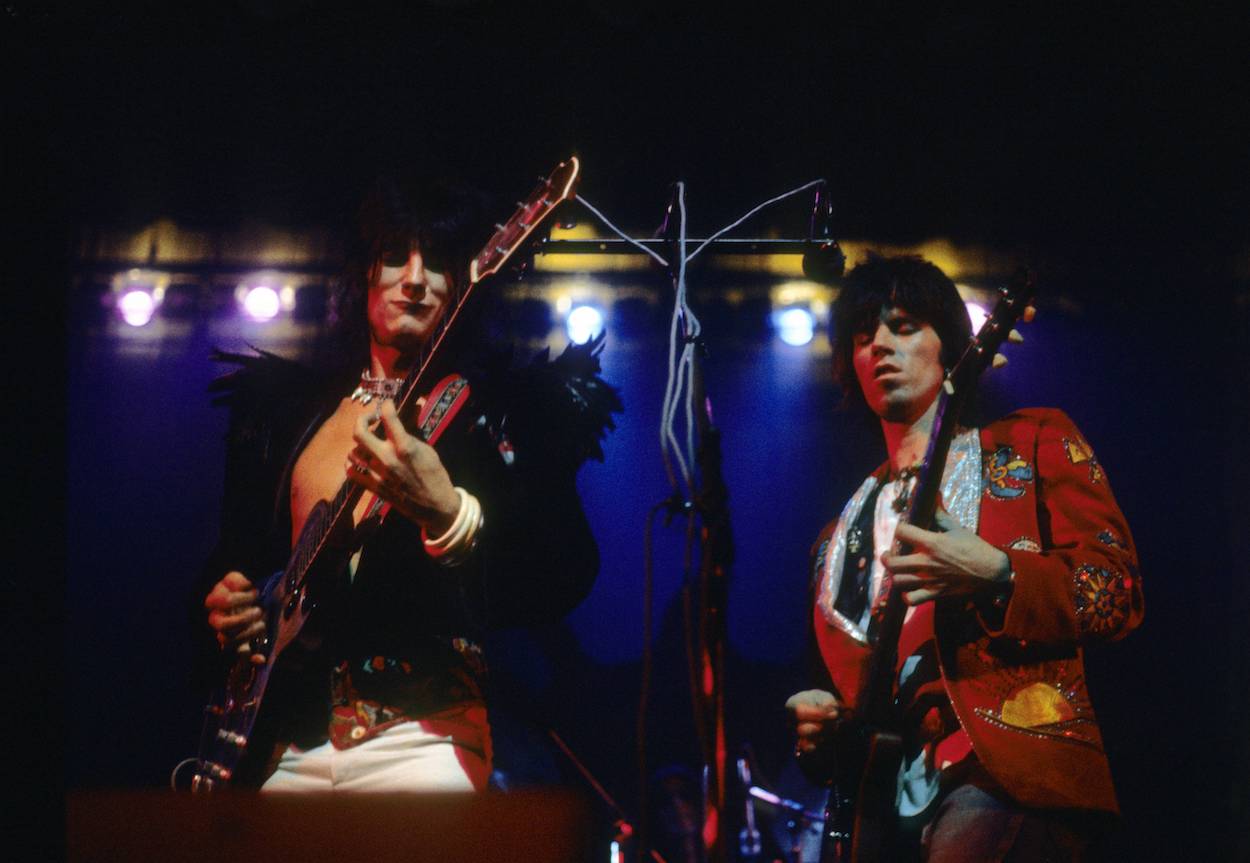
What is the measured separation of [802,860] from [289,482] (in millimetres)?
1820

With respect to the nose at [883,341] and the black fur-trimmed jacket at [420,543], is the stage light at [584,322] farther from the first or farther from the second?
the nose at [883,341]

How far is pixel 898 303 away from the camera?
2762mm

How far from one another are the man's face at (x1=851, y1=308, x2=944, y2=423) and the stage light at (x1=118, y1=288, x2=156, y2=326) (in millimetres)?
2525

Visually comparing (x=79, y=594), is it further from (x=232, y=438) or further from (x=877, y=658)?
(x=877, y=658)

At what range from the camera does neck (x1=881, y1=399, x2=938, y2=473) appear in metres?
2.70

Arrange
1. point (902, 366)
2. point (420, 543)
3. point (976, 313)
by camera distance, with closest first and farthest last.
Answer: point (420, 543) < point (902, 366) < point (976, 313)

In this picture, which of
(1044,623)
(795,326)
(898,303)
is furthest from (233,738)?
(795,326)

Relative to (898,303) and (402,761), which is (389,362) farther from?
(898,303)

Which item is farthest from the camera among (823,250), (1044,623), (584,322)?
(584,322)

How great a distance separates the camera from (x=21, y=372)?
2.56 ft

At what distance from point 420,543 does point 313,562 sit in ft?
0.82

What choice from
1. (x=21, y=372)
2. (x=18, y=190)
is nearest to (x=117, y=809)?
(x=21, y=372)

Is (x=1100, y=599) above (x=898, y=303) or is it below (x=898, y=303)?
below

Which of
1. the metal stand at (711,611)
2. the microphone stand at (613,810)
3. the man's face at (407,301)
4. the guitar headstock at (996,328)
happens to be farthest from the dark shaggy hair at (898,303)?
the microphone stand at (613,810)
